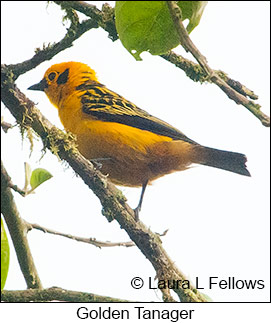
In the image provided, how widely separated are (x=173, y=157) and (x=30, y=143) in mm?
2055

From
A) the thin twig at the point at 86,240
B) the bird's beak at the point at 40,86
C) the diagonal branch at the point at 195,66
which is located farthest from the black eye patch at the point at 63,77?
the diagonal branch at the point at 195,66

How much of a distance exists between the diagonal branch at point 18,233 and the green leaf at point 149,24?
123 centimetres

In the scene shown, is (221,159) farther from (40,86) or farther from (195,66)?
(195,66)

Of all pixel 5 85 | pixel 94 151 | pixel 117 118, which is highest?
pixel 117 118

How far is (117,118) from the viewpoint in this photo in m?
4.12

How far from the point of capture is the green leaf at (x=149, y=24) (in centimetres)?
119

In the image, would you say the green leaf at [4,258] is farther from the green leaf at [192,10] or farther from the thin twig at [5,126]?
the green leaf at [192,10]

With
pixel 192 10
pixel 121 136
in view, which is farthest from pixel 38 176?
pixel 121 136

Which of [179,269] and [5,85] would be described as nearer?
[5,85]

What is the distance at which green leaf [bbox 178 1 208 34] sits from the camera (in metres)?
1.16

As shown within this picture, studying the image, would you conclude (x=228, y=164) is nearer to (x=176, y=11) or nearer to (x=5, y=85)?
(x=5, y=85)

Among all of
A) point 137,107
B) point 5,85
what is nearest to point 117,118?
point 137,107

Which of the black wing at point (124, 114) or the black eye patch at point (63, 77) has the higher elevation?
the black eye patch at point (63, 77)

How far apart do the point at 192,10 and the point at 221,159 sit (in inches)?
120
